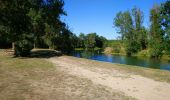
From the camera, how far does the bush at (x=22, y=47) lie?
26.1 meters

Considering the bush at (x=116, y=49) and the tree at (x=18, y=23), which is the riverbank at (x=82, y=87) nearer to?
the tree at (x=18, y=23)

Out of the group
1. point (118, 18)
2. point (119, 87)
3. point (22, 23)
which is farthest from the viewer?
point (118, 18)

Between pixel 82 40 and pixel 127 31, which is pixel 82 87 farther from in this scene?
pixel 82 40

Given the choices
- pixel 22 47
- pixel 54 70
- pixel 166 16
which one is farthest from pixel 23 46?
pixel 166 16

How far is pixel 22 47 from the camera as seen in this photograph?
26.9 m

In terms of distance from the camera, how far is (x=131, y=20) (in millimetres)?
88125

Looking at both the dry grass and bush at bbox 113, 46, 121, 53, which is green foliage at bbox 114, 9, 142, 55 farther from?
the dry grass

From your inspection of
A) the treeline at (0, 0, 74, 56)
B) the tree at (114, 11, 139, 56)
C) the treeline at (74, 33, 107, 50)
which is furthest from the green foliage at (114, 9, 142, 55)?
the treeline at (0, 0, 74, 56)

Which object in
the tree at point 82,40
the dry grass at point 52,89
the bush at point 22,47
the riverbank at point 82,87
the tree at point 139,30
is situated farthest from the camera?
the tree at point 82,40

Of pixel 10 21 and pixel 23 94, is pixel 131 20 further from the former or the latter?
pixel 23 94

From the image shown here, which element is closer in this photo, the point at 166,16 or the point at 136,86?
the point at 136,86

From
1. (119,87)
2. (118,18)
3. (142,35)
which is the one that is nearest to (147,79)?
(119,87)

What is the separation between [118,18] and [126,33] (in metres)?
6.85

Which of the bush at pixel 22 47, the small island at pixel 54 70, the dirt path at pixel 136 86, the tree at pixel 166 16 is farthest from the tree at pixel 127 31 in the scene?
the dirt path at pixel 136 86
